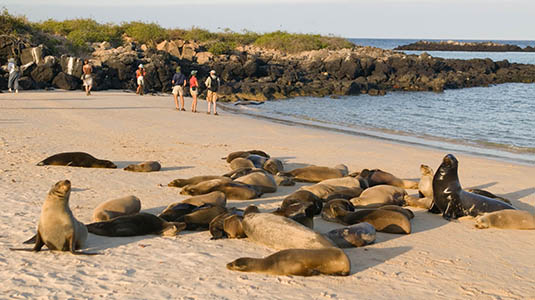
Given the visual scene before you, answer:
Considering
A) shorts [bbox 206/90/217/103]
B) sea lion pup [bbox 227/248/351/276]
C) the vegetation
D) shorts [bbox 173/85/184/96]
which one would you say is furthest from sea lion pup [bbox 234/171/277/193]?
the vegetation

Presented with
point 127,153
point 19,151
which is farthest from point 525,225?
point 19,151

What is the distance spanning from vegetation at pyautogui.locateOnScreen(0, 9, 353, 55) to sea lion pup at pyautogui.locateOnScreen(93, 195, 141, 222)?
31003 mm

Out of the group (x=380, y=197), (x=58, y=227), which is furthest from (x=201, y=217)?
(x=380, y=197)

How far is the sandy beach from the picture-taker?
475 cm

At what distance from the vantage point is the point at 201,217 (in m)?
6.65

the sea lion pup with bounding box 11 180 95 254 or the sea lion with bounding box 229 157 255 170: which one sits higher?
the sea lion pup with bounding box 11 180 95 254

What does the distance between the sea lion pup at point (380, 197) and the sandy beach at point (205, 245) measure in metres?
0.39

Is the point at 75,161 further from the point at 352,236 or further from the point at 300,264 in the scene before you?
the point at 300,264

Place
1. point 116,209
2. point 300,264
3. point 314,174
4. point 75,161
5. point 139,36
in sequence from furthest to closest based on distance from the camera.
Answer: point 139,36, point 75,161, point 314,174, point 116,209, point 300,264

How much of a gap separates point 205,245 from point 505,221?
4.06 meters

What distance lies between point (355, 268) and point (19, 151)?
816cm

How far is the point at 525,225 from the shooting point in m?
7.34

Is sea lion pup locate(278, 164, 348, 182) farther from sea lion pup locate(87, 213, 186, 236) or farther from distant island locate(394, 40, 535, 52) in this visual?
distant island locate(394, 40, 535, 52)

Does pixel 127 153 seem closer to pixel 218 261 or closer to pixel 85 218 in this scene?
pixel 85 218
